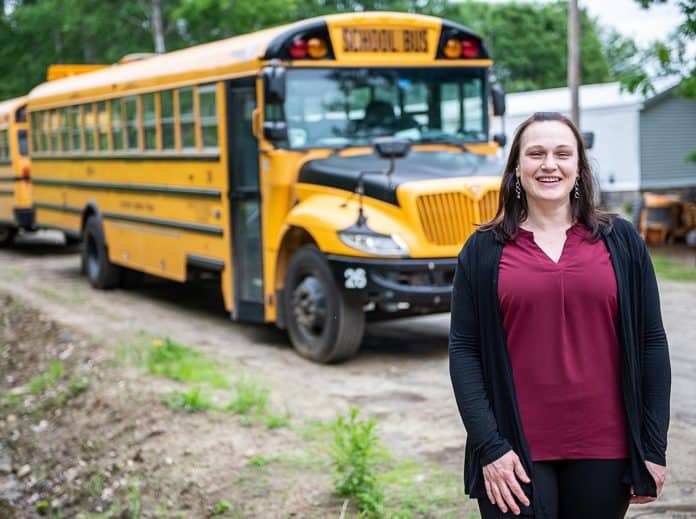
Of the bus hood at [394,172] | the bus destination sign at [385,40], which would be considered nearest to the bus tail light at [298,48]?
the bus destination sign at [385,40]

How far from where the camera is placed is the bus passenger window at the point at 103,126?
12.6m

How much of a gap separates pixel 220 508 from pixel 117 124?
24.0 ft

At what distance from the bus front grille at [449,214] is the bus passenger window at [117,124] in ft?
16.5

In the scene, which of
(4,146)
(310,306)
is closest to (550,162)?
(310,306)

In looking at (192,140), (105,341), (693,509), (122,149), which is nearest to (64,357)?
(105,341)

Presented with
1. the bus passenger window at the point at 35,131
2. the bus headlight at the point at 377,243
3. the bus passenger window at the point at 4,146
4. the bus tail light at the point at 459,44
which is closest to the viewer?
the bus headlight at the point at 377,243

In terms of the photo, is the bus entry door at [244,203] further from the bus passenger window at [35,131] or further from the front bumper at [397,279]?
the bus passenger window at [35,131]

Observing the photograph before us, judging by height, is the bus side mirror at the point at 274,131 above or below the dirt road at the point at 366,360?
above

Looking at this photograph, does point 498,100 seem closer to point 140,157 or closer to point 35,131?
point 140,157

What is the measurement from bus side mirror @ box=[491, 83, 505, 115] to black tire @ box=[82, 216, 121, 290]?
17.6ft

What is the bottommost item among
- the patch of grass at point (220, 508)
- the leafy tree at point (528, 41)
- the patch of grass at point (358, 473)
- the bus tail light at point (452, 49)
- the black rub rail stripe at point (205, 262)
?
the patch of grass at point (220, 508)

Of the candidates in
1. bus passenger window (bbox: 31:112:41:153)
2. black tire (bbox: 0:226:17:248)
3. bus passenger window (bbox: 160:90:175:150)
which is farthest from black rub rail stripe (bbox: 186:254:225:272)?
black tire (bbox: 0:226:17:248)

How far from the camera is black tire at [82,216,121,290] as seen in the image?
42.8 feet

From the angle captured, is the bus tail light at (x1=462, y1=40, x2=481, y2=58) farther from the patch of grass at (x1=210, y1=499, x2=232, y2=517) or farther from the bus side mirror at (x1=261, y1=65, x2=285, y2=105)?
the patch of grass at (x1=210, y1=499, x2=232, y2=517)
